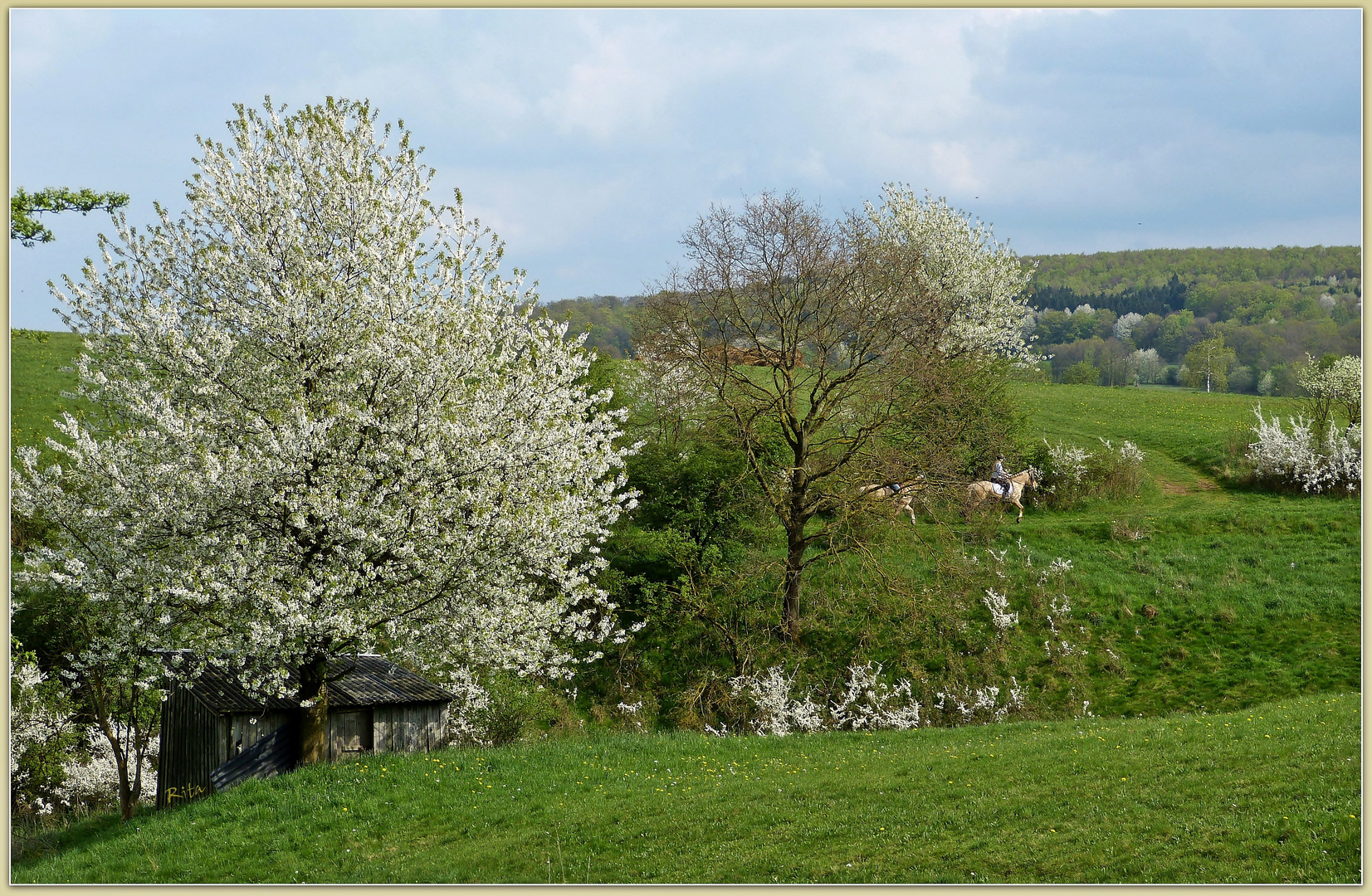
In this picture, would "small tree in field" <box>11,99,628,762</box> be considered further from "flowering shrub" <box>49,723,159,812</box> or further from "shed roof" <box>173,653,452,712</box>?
"flowering shrub" <box>49,723,159,812</box>

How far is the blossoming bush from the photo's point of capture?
131 ft

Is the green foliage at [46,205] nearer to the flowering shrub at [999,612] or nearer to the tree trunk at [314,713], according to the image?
the tree trunk at [314,713]

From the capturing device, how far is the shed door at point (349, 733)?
20.8 m

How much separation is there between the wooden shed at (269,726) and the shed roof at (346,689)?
2 centimetres

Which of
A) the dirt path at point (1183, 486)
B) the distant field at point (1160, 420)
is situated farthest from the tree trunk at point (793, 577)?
the distant field at point (1160, 420)

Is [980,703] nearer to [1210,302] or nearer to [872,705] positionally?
[872,705]

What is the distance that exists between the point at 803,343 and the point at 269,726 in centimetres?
1726

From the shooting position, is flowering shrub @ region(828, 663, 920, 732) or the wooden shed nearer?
the wooden shed

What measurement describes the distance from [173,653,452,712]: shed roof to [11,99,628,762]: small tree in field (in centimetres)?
263

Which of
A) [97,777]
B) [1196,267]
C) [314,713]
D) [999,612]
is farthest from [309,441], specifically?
[1196,267]

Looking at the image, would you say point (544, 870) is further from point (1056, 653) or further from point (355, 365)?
point (1056, 653)

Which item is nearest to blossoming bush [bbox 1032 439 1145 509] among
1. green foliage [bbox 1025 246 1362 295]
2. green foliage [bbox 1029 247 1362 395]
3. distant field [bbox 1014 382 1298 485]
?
distant field [bbox 1014 382 1298 485]

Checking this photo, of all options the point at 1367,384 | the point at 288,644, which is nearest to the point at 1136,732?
the point at 1367,384

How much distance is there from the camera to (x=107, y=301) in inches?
677
